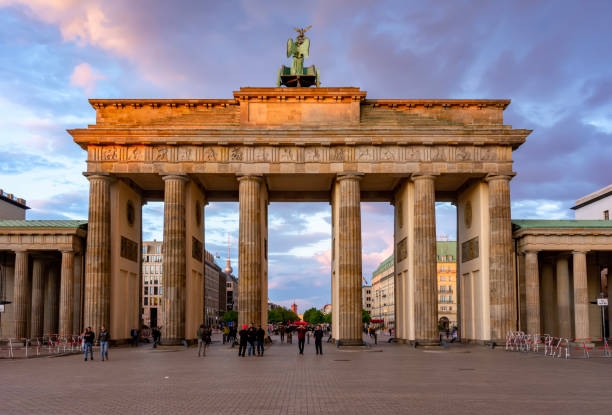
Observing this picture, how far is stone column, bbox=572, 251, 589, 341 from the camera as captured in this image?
1801 inches

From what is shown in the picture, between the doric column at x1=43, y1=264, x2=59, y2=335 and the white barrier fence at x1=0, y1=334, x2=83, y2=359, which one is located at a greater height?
the doric column at x1=43, y1=264, x2=59, y2=335

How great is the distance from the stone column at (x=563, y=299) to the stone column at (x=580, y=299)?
1.37m

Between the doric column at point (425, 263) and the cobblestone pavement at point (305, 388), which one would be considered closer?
the cobblestone pavement at point (305, 388)

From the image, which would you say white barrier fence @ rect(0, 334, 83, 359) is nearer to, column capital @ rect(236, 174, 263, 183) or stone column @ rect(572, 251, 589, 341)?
column capital @ rect(236, 174, 263, 183)

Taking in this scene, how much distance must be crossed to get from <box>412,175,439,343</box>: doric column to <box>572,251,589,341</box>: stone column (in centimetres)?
989

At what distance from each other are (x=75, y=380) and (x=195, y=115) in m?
29.2

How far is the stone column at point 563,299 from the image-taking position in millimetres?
47625

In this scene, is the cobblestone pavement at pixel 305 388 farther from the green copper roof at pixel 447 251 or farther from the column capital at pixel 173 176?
the green copper roof at pixel 447 251

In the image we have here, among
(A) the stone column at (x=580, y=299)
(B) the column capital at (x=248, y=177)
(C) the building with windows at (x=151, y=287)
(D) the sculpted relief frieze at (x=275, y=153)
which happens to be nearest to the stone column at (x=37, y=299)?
(D) the sculpted relief frieze at (x=275, y=153)

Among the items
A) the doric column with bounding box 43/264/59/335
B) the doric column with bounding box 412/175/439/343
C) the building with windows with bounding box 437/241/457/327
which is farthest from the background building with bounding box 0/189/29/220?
the building with windows with bounding box 437/241/457/327

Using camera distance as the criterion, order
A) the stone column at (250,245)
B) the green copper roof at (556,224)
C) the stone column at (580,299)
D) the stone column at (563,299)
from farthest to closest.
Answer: the stone column at (563,299) → the green copper roof at (556,224) → the stone column at (250,245) → the stone column at (580,299)

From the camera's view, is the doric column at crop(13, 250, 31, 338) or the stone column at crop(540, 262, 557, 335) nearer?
the doric column at crop(13, 250, 31, 338)

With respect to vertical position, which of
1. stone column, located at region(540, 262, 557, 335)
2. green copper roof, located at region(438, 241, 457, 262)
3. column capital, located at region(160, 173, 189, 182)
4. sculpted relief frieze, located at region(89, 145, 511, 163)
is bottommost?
stone column, located at region(540, 262, 557, 335)

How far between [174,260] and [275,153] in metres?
10.3
